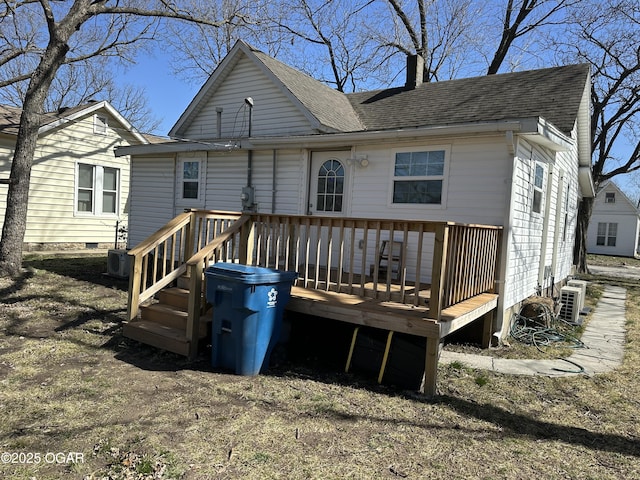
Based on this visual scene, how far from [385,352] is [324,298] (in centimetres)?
95

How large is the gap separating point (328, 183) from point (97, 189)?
10.5m

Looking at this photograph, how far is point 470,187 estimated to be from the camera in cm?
682

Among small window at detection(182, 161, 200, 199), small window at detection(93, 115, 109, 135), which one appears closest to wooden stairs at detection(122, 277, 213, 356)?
small window at detection(182, 161, 200, 199)

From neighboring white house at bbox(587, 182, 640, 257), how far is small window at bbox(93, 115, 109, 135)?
32.8 meters

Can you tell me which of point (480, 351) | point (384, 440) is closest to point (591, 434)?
point (384, 440)

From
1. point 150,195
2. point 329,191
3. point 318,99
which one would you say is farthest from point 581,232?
point 150,195

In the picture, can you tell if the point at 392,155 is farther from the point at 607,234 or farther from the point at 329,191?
the point at 607,234

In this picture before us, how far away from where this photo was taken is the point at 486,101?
29.5 feet

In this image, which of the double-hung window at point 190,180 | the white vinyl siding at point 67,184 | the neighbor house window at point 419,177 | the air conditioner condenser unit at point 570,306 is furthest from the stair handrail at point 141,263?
the white vinyl siding at point 67,184

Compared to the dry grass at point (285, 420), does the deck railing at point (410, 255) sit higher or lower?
higher

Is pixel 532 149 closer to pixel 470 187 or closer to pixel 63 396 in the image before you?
pixel 470 187

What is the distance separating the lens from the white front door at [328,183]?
Answer: 817cm

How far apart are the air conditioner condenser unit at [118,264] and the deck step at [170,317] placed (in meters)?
4.17

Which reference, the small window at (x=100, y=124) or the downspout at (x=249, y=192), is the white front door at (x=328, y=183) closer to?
the downspout at (x=249, y=192)
